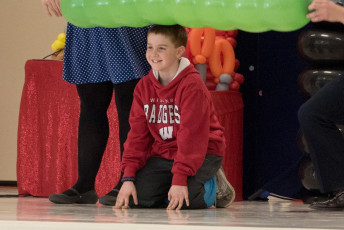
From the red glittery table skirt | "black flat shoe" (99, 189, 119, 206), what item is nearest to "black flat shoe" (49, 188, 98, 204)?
"black flat shoe" (99, 189, 119, 206)

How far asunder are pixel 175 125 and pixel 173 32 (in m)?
0.32

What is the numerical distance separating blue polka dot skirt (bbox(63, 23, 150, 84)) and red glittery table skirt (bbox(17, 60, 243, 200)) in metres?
0.86

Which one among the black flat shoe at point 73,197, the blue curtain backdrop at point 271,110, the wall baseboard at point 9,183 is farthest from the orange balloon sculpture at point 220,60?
the wall baseboard at point 9,183

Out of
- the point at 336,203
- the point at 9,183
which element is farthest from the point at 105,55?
the point at 9,183

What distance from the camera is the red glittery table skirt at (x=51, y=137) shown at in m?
3.34

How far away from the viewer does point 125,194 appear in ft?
7.39

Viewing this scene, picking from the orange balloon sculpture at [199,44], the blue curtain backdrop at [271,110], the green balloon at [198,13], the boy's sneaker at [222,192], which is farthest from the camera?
the blue curtain backdrop at [271,110]

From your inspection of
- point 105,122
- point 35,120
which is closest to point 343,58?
point 105,122

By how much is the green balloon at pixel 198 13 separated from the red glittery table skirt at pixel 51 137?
120 cm

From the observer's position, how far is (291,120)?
3309mm

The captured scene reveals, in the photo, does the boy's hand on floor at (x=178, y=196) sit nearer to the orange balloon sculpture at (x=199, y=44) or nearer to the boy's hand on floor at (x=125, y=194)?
the boy's hand on floor at (x=125, y=194)

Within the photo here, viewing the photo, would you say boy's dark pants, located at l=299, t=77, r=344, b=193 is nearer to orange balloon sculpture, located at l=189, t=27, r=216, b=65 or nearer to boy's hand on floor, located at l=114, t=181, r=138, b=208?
boy's hand on floor, located at l=114, t=181, r=138, b=208

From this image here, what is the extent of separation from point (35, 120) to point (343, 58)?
1562mm

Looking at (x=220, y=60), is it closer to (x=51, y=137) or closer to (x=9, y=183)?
(x=51, y=137)
